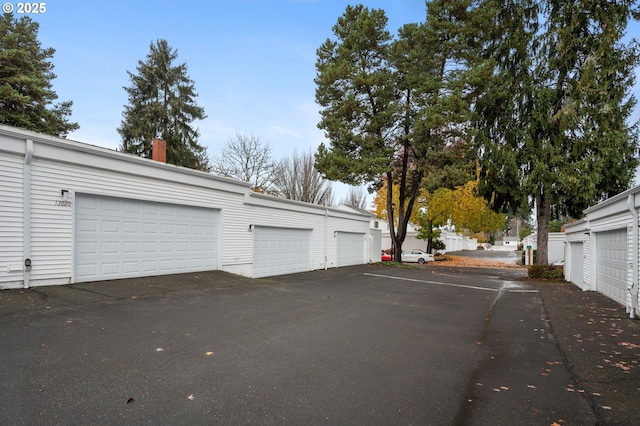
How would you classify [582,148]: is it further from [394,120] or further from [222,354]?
[222,354]

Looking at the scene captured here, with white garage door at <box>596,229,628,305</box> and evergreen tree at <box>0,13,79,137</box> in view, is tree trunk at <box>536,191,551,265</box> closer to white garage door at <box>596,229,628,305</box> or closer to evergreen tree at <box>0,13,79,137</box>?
white garage door at <box>596,229,628,305</box>

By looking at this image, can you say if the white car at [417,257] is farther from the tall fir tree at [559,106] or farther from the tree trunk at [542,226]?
the tree trunk at [542,226]

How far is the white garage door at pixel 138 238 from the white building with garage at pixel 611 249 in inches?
444

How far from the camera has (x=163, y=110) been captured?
27734 millimetres

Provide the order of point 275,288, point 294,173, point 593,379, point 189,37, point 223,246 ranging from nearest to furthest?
point 593,379 → point 275,288 → point 223,246 → point 189,37 → point 294,173

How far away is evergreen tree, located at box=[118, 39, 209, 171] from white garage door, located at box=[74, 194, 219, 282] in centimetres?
1896

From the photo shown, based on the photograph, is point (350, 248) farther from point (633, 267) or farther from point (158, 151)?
point (633, 267)

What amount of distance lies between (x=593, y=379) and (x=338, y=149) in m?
18.1

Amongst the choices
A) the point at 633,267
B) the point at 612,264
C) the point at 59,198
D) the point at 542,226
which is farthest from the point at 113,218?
the point at 542,226

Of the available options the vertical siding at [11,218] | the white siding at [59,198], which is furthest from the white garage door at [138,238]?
the vertical siding at [11,218]

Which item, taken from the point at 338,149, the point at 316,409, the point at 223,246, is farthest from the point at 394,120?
the point at 316,409

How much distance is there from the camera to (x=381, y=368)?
4.37 meters

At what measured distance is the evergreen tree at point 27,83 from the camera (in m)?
18.3

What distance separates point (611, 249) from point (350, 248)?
12.4 m
